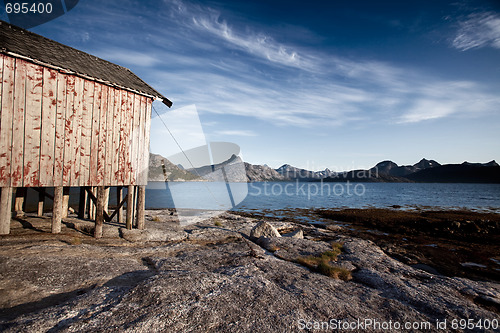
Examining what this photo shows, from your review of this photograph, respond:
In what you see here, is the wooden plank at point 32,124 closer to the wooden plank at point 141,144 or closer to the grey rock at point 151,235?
the wooden plank at point 141,144

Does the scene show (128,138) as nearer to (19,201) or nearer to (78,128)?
(78,128)

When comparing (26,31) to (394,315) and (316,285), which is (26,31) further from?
(394,315)

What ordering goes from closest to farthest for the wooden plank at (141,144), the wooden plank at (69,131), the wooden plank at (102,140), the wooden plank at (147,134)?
the wooden plank at (69,131)
the wooden plank at (102,140)
the wooden plank at (141,144)
the wooden plank at (147,134)

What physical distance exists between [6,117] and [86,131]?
2309 millimetres

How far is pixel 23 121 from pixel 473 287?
1644cm

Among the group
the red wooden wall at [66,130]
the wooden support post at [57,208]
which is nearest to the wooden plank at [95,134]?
the red wooden wall at [66,130]

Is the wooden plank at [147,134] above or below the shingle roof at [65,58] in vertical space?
below

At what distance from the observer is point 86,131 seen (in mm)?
9641


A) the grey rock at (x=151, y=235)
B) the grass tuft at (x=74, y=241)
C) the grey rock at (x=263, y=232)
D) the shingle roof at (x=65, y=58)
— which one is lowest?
the grey rock at (x=263, y=232)

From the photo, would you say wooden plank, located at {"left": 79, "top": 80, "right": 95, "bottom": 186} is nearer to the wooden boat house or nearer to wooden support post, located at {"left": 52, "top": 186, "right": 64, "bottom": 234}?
the wooden boat house

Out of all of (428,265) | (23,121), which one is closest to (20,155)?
(23,121)

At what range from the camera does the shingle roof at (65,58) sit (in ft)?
27.4

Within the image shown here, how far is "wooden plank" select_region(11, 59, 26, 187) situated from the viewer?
794 cm

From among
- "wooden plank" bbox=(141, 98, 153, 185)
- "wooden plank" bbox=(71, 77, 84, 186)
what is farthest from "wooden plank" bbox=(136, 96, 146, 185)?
"wooden plank" bbox=(71, 77, 84, 186)
